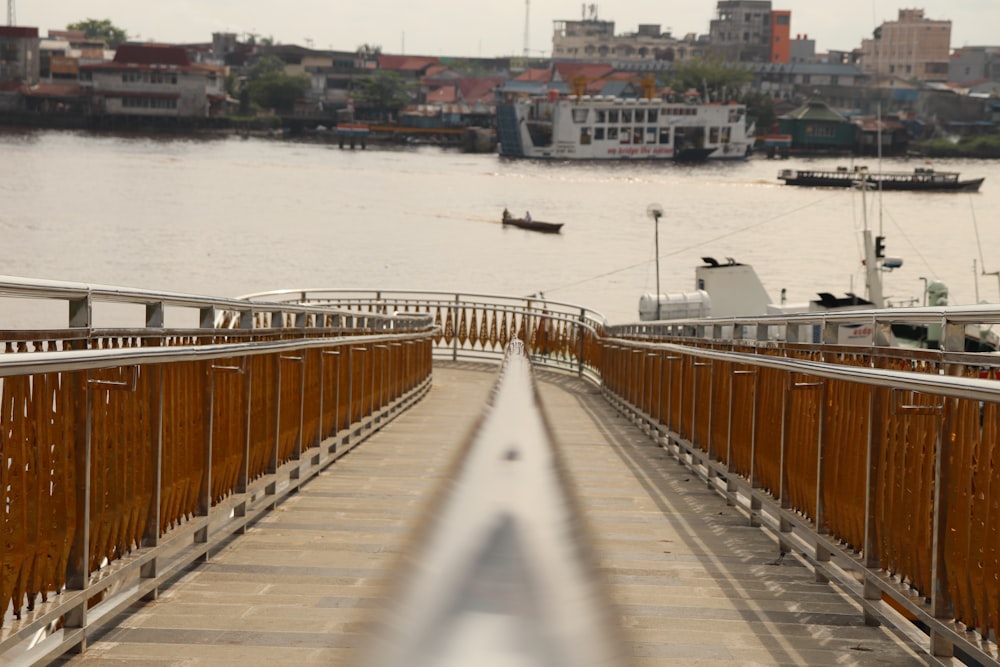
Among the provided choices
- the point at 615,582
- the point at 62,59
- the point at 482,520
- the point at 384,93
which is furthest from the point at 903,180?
the point at 482,520

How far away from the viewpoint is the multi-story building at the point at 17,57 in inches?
5812

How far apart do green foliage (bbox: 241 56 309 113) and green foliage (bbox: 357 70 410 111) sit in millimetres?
8001

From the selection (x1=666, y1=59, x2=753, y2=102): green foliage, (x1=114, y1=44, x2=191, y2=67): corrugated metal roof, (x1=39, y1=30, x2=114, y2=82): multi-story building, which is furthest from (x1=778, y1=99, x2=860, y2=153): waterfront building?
(x1=39, y1=30, x2=114, y2=82): multi-story building

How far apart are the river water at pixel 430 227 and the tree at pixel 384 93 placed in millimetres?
35618

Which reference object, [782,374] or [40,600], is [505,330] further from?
[40,600]

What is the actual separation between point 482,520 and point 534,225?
70825 mm

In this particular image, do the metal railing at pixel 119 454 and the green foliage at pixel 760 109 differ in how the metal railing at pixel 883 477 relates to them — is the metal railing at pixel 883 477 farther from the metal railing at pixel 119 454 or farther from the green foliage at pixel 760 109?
the green foliage at pixel 760 109

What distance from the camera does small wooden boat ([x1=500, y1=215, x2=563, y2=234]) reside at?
7162 centimetres

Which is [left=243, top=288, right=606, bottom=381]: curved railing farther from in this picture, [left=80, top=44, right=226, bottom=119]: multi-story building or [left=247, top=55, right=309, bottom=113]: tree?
[left=247, top=55, right=309, bottom=113]: tree

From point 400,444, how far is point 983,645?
6870mm

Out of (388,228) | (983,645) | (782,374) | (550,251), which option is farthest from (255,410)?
(388,228)

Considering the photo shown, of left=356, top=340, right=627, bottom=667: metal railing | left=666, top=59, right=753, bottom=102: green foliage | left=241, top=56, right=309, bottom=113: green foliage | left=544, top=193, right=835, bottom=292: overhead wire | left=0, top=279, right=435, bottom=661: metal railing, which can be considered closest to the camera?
left=356, top=340, right=627, bottom=667: metal railing

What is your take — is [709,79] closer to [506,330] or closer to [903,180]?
[903,180]

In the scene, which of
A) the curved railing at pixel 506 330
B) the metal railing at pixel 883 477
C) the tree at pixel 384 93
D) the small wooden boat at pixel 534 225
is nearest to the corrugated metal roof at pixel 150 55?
the tree at pixel 384 93
